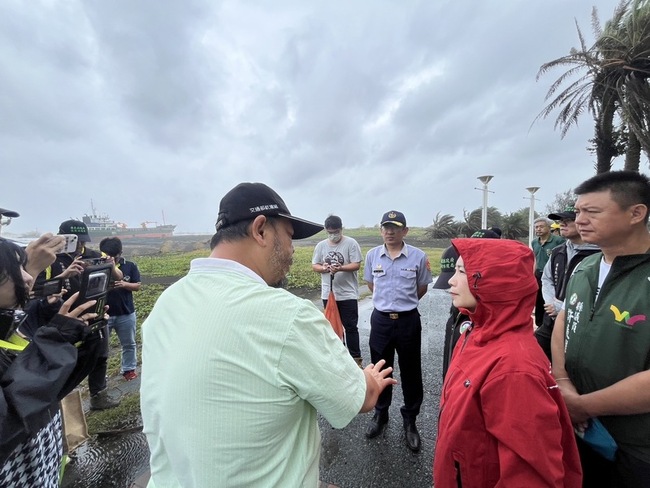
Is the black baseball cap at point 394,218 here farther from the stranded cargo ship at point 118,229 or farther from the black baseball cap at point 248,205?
the stranded cargo ship at point 118,229

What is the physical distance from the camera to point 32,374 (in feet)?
4.28

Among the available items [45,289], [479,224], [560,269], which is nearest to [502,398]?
[45,289]

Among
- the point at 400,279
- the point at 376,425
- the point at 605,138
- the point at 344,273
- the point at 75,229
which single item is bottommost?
the point at 376,425

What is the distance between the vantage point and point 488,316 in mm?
1594

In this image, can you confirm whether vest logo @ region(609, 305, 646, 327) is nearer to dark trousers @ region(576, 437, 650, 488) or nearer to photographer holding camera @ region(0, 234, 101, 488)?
dark trousers @ region(576, 437, 650, 488)

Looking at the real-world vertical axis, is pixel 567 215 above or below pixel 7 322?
above

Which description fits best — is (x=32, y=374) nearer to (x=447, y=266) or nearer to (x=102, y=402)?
(x=447, y=266)

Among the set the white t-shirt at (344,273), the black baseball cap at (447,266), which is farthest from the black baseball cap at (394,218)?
the white t-shirt at (344,273)

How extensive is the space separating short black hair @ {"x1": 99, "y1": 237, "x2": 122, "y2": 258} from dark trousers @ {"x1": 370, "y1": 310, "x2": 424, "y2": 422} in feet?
12.2

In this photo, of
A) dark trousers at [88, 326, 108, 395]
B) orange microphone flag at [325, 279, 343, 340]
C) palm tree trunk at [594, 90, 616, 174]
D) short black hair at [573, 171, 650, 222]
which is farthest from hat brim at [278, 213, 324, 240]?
palm tree trunk at [594, 90, 616, 174]

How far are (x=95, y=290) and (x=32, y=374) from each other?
2.18 feet

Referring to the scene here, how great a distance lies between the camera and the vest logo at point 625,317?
152cm

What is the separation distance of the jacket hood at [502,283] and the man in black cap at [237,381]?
0.80 meters

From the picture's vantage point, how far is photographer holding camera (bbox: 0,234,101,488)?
1239mm
